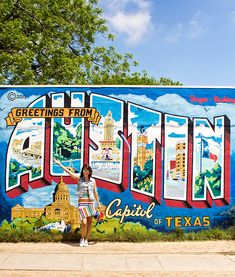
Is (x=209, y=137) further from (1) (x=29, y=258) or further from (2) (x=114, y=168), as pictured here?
(1) (x=29, y=258)

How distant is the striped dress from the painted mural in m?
0.53

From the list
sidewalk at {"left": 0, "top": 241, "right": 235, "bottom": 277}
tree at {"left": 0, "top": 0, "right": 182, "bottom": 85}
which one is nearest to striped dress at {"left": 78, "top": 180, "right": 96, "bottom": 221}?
sidewalk at {"left": 0, "top": 241, "right": 235, "bottom": 277}

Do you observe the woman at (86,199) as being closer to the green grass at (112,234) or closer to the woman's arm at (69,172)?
the woman's arm at (69,172)

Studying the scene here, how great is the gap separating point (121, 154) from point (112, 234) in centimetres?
168

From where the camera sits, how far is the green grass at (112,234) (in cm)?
914

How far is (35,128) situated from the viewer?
9.45 m

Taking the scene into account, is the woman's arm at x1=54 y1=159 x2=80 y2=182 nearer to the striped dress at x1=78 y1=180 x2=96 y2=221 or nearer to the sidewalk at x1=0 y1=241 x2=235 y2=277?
the striped dress at x1=78 y1=180 x2=96 y2=221

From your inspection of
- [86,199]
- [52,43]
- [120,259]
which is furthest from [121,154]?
Answer: [52,43]

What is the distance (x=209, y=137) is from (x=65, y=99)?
10.5 ft

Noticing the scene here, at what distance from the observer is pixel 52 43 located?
62.2 ft

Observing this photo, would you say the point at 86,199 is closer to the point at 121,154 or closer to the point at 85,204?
the point at 85,204

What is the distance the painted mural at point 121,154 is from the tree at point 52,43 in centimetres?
775

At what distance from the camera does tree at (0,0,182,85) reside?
57.3 ft

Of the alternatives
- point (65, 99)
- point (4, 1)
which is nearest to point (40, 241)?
point (65, 99)
